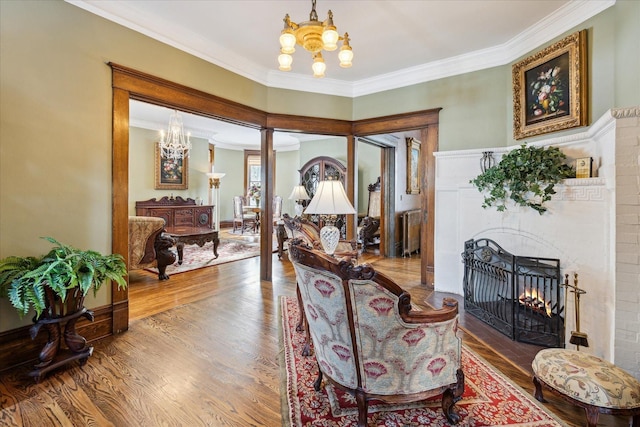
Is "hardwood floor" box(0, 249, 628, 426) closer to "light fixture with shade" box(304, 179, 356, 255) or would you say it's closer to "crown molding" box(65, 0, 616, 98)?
"light fixture with shade" box(304, 179, 356, 255)

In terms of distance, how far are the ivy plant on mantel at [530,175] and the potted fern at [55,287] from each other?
3.57 meters

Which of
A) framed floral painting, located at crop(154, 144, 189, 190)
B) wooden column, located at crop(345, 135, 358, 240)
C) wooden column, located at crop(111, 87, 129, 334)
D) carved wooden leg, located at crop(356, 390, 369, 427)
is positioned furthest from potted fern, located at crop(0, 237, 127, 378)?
framed floral painting, located at crop(154, 144, 189, 190)

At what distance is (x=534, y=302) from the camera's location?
2695 mm

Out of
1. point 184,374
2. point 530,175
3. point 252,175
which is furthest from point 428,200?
point 252,175

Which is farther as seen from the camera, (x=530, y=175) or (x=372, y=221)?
(x=372, y=221)

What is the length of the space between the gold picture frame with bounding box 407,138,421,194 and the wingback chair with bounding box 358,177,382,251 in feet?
2.39

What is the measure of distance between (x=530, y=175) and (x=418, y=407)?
2.24 m

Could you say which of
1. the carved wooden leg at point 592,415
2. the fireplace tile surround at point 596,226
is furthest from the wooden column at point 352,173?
the carved wooden leg at point 592,415

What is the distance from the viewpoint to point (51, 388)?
6.33ft

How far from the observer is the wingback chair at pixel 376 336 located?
4.44ft

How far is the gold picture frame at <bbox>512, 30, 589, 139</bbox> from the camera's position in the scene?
264cm

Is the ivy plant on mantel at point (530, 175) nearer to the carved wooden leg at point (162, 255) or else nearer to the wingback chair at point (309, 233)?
the wingback chair at point (309, 233)

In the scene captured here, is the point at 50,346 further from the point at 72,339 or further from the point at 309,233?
the point at 309,233

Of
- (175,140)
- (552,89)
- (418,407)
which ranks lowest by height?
(418,407)
